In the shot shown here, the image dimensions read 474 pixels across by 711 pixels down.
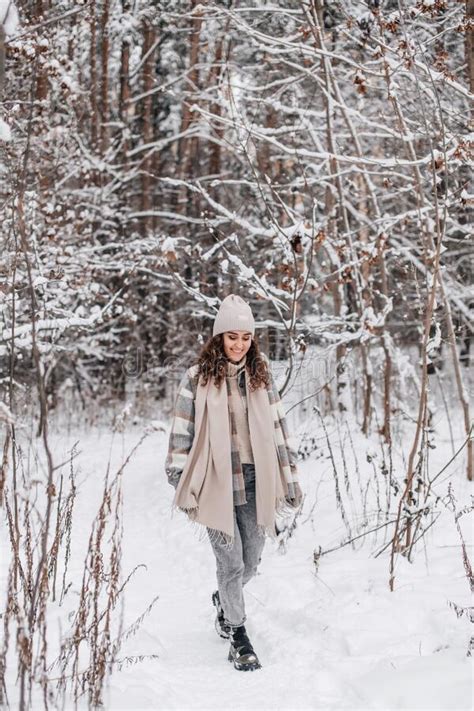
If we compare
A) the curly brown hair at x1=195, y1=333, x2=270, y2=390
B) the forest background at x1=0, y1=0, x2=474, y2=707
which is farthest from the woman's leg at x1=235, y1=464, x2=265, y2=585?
the forest background at x1=0, y1=0, x2=474, y2=707

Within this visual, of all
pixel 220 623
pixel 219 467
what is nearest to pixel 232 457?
pixel 219 467

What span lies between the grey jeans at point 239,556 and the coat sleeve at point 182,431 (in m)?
0.35

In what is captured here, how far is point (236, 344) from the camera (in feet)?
12.5

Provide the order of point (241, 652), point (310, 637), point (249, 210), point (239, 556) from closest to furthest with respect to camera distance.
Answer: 1. point (241, 652)
2. point (239, 556)
3. point (310, 637)
4. point (249, 210)

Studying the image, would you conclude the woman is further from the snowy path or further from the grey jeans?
the snowy path

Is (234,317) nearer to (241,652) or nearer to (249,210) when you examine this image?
(241,652)

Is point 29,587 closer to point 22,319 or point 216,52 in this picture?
point 22,319

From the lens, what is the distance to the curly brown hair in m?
3.81

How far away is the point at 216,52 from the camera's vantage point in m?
13.9

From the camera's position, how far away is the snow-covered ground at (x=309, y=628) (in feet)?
10.3

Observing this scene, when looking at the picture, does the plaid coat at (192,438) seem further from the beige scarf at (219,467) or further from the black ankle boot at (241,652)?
the black ankle boot at (241,652)

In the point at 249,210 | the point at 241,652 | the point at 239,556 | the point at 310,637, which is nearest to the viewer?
the point at 241,652

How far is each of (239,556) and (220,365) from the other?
1010 mm

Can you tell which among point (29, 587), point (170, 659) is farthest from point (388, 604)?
point (29, 587)
